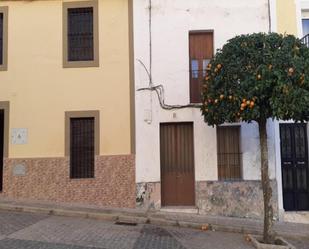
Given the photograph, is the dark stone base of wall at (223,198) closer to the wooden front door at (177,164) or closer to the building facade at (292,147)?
the wooden front door at (177,164)

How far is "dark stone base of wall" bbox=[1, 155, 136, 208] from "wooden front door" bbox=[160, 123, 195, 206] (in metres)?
0.90

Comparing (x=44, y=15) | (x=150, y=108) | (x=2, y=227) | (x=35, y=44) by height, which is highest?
(x=44, y=15)

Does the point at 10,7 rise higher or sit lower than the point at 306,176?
higher

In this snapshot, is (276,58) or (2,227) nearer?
(276,58)

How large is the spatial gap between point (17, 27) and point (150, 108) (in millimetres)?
4490

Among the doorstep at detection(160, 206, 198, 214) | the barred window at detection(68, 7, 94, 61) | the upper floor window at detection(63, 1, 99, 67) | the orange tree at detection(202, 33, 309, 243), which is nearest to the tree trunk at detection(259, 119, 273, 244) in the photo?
the orange tree at detection(202, 33, 309, 243)

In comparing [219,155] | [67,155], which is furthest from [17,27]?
[219,155]

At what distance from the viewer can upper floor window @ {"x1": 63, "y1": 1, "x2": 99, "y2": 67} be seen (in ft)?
38.1

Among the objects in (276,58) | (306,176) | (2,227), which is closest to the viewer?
(276,58)

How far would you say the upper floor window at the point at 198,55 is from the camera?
1144 cm

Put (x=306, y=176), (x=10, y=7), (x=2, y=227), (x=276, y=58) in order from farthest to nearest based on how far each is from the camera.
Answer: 1. (x=10, y=7)
2. (x=306, y=176)
3. (x=2, y=227)
4. (x=276, y=58)

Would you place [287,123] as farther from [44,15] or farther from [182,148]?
[44,15]

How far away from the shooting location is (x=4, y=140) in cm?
1162

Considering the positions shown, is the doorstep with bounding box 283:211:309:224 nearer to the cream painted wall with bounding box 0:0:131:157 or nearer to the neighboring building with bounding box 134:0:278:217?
the neighboring building with bounding box 134:0:278:217
